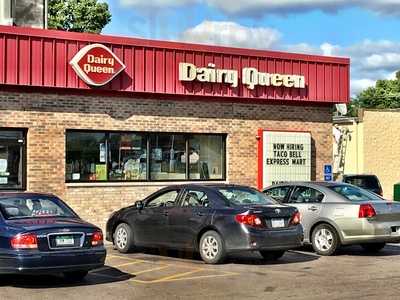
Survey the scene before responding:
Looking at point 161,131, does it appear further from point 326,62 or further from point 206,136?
point 326,62

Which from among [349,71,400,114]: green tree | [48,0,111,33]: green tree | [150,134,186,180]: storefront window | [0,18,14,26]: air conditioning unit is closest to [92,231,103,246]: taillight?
[150,134,186,180]: storefront window

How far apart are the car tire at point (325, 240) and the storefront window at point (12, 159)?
289 inches

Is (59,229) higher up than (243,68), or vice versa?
(243,68)

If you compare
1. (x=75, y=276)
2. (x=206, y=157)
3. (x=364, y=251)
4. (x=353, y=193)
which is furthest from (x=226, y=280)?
(x=206, y=157)

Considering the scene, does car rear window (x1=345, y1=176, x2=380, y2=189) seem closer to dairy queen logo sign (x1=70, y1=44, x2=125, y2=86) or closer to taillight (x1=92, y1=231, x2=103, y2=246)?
dairy queen logo sign (x1=70, y1=44, x2=125, y2=86)

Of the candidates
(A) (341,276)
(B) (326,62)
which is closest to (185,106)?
(B) (326,62)

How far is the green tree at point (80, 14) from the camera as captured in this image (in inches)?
1770

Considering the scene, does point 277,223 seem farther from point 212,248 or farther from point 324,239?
point 324,239

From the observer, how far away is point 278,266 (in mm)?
13164

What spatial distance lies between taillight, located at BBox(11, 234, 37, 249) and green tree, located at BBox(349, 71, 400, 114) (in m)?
57.0

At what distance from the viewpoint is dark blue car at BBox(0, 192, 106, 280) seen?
990 centimetres

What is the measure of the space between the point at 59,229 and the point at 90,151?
27.9ft

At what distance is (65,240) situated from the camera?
1027 cm

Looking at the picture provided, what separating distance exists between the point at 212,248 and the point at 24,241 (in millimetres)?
4300
